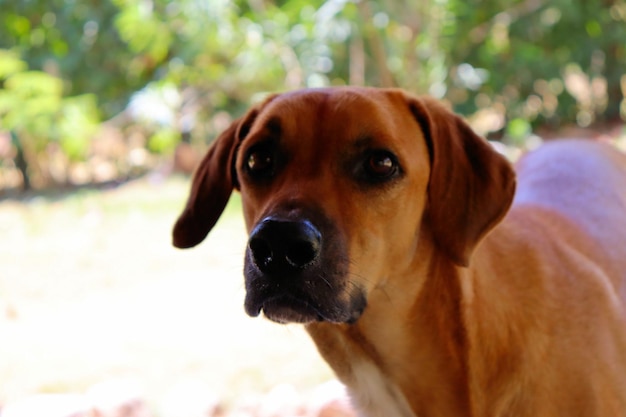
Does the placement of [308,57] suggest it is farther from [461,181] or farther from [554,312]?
[554,312]

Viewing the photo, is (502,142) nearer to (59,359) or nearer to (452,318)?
(59,359)

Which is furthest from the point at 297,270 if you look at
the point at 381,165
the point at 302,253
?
the point at 381,165

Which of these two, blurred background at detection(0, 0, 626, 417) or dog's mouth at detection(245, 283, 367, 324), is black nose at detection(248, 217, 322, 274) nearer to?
dog's mouth at detection(245, 283, 367, 324)

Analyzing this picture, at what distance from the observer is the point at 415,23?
6.25m

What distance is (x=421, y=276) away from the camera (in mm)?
2020

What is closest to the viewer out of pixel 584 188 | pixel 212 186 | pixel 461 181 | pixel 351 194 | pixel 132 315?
pixel 351 194

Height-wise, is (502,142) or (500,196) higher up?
(500,196)

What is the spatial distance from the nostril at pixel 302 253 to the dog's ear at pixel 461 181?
0.45 metres

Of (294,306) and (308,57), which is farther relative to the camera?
(308,57)

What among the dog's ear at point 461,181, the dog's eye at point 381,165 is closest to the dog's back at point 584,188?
the dog's ear at point 461,181

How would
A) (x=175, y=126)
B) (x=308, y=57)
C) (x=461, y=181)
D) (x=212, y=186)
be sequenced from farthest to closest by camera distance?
(x=175, y=126), (x=308, y=57), (x=212, y=186), (x=461, y=181)

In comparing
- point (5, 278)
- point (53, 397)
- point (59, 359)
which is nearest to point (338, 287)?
point (53, 397)

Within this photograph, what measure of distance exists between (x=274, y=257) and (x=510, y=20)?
234 inches

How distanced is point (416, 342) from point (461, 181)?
18.5 inches
